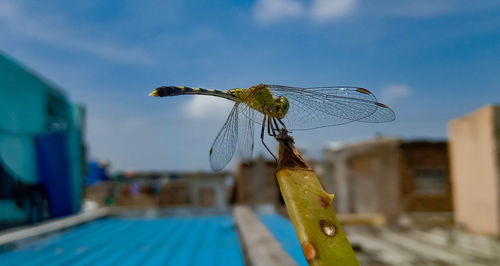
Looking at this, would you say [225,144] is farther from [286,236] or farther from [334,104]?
[286,236]

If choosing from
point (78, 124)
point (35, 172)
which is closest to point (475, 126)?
point (35, 172)

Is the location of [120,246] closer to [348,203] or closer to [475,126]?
[475,126]

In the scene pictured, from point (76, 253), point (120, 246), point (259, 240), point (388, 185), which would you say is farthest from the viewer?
point (388, 185)

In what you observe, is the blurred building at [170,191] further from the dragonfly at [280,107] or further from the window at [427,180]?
the dragonfly at [280,107]

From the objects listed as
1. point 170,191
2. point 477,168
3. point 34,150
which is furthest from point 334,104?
point 170,191

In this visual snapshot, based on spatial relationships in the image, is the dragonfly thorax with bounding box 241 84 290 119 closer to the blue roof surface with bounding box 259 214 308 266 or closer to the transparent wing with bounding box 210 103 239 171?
the transparent wing with bounding box 210 103 239 171

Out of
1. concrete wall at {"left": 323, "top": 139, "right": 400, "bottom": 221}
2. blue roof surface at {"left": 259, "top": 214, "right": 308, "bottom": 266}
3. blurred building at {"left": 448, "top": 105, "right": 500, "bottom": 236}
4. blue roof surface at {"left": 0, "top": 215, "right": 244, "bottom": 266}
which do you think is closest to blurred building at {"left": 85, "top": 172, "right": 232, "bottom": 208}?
concrete wall at {"left": 323, "top": 139, "right": 400, "bottom": 221}

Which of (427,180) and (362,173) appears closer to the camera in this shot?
(362,173)
